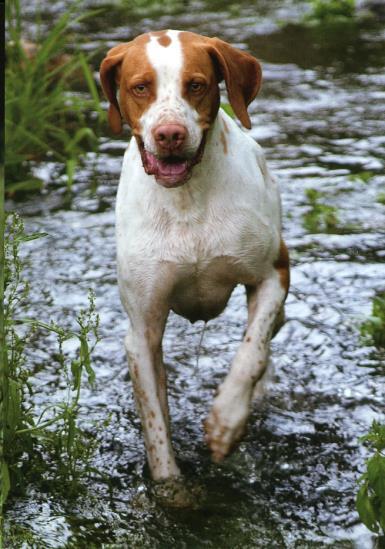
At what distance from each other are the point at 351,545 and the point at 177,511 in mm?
621

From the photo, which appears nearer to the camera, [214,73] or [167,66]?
[167,66]

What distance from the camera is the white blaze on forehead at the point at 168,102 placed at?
11.6 ft

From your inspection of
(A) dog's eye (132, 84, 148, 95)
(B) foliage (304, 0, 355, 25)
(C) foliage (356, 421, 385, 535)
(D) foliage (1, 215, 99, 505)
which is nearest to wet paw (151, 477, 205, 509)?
(D) foliage (1, 215, 99, 505)

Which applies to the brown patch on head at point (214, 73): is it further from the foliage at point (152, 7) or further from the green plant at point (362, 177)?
the foliage at point (152, 7)

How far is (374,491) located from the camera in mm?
3301

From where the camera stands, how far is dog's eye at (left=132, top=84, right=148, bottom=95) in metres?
3.61

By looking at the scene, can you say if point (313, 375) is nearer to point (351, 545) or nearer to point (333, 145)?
point (351, 545)

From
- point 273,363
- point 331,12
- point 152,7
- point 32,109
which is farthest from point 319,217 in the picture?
point 152,7

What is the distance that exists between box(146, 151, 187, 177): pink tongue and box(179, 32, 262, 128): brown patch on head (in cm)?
17

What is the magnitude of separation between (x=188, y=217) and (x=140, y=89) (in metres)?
0.47

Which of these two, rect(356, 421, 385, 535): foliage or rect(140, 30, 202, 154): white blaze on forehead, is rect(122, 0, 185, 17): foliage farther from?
rect(356, 421, 385, 535): foliage

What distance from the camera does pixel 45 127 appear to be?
7.51 m

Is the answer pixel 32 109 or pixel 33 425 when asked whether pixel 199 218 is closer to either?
pixel 33 425

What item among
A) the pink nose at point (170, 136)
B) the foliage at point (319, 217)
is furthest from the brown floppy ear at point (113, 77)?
the foliage at point (319, 217)
